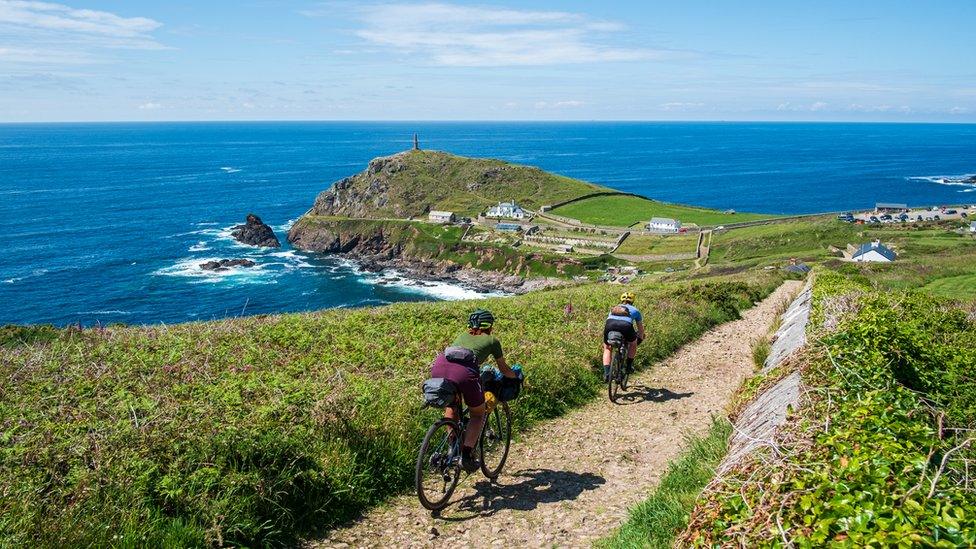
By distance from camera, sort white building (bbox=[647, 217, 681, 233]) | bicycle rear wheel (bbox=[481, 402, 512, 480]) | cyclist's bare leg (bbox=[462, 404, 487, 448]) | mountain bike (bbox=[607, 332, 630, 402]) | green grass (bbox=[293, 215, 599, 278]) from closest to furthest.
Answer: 1. cyclist's bare leg (bbox=[462, 404, 487, 448])
2. bicycle rear wheel (bbox=[481, 402, 512, 480])
3. mountain bike (bbox=[607, 332, 630, 402])
4. green grass (bbox=[293, 215, 599, 278])
5. white building (bbox=[647, 217, 681, 233])

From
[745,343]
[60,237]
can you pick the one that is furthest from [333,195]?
[745,343]

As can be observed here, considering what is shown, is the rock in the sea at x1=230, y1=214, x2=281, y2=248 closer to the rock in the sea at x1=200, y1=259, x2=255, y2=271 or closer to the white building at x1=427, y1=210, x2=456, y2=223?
the rock in the sea at x1=200, y1=259, x2=255, y2=271

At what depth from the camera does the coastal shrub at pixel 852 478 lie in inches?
171

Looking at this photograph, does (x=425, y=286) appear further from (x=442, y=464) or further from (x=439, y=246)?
(x=442, y=464)

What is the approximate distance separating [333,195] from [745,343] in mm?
152409

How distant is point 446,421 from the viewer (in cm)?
828

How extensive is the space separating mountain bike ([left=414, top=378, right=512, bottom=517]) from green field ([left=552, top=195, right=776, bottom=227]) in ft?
426

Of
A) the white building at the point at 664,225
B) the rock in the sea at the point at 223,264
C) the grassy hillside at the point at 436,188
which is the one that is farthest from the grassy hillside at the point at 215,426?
the grassy hillside at the point at 436,188

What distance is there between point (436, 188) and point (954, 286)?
14964cm

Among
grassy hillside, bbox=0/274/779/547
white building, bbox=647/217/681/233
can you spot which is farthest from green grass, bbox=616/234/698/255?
grassy hillside, bbox=0/274/779/547

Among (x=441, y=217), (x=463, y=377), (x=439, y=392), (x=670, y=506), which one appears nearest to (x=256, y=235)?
(x=441, y=217)

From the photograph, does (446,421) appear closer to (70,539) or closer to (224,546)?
(224,546)

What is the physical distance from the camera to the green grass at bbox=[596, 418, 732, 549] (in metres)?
6.88

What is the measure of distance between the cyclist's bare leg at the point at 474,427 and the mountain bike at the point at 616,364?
579cm
